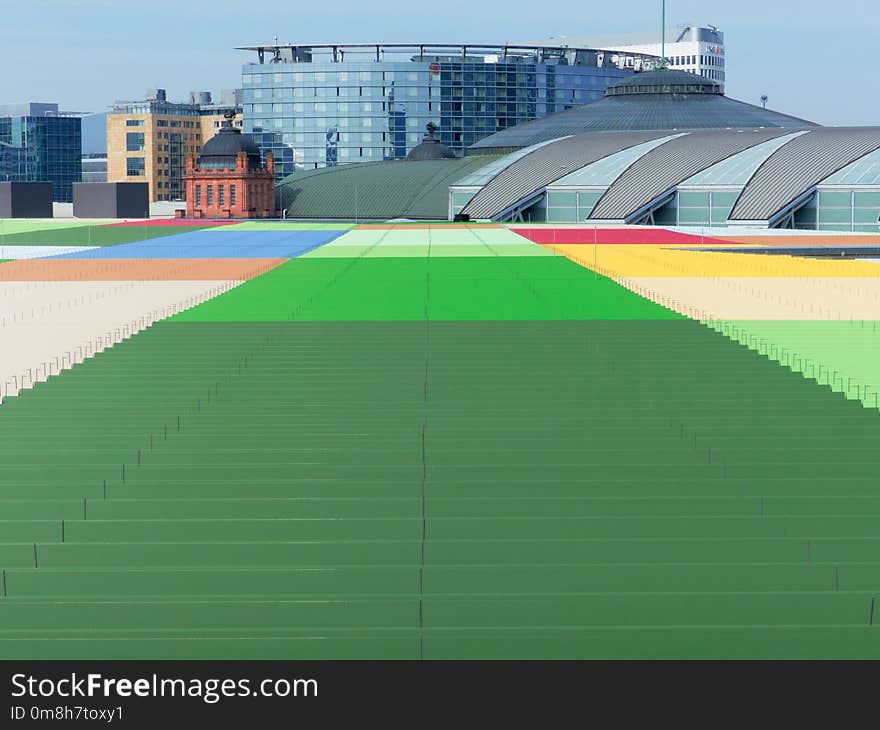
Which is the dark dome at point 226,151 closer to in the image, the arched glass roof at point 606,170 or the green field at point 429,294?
the arched glass roof at point 606,170

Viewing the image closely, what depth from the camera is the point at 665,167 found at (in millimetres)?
119938

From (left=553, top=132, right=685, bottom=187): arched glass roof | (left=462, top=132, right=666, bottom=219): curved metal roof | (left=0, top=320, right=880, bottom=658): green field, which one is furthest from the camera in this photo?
(left=462, top=132, right=666, bottom=219): curved metal roof

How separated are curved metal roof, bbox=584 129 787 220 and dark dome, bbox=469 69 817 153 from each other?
23714 millimetres

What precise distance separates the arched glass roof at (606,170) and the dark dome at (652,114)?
2268 cm

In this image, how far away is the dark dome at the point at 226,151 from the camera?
147 meters

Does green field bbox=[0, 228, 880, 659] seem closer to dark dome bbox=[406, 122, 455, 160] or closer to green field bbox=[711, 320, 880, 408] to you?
green field bbox=[711, 320, 880, 408]

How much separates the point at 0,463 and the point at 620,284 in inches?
1454

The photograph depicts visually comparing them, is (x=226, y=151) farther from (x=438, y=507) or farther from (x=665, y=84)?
(x=438, y=507)

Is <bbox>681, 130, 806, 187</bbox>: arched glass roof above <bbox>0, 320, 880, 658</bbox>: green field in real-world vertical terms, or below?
above

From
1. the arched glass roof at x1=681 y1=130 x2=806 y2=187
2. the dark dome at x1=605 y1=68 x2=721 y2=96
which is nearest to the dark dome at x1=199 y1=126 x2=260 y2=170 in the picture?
the dark dome at x1=605 y1=68 x2=721 y2=96

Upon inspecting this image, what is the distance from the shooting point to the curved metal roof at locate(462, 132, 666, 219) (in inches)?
4909

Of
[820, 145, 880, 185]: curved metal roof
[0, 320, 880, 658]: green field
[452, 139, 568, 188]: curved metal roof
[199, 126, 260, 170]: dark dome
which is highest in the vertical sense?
[199, 126, 260, 170]: dark dome

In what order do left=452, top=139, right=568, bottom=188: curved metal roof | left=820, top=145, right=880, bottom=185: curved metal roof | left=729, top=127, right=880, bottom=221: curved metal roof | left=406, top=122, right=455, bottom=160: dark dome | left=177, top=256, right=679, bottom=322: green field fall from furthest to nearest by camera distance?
1. left=406, top=122, right=455, bottom=160: dark dome
2. left=452, top=139, right=568, bottom=188: curved metal roof
3. left=729, top=127, right=880, bottom=221: curved metal roof
4. left=820, top=145, right=880, bottom=185: curved metal roof
5. left=177, top=256, right=679, bottom=322: green field

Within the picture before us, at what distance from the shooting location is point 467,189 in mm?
129875
